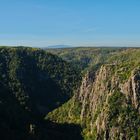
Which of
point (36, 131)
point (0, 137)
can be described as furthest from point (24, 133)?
point (0, 137)

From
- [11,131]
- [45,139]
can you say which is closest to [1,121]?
[11,131]

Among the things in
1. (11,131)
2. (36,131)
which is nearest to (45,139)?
(36,131)

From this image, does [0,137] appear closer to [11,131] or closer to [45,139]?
[11,131]

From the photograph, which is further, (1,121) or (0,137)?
(1,121)

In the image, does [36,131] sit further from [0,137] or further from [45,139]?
[0,137]

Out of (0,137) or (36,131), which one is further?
(36,131)

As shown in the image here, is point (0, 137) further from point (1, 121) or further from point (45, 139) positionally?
point (45, 139)

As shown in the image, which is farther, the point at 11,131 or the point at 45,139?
the point at 45,139
